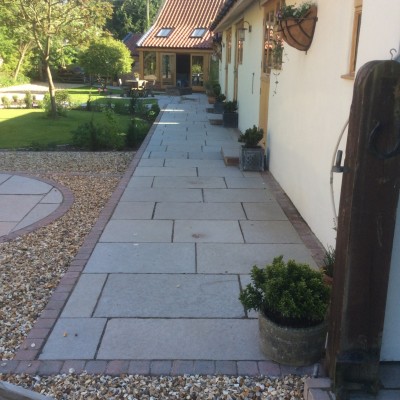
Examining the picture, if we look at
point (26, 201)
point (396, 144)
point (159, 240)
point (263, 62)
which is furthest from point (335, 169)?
point (263, 62)

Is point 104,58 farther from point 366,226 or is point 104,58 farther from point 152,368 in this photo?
point 366,226

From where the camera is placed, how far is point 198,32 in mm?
30250

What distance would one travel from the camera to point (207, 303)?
3803 mm

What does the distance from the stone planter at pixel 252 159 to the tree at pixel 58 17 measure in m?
8.49

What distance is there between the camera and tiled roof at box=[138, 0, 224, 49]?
28.9 m

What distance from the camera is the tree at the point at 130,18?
4853cm

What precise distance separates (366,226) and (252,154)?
6.03 m

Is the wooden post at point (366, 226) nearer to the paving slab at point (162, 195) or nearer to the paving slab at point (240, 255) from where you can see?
the paving slab at point (240, 255)

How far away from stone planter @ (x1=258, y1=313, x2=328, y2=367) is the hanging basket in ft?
11.7

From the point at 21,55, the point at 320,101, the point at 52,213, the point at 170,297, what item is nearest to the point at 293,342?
the point at 170,297

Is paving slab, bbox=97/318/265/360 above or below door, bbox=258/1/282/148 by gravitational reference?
below

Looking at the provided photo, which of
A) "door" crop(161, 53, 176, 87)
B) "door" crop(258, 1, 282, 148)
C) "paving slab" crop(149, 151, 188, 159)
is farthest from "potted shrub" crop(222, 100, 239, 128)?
"door" crop(161, 53, 176, 87)

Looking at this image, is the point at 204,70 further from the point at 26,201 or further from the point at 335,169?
the point at 335,169

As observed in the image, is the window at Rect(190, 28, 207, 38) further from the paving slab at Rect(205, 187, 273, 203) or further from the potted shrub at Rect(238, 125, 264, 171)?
the paving slab at Rect(205, 187, 273, 203)
